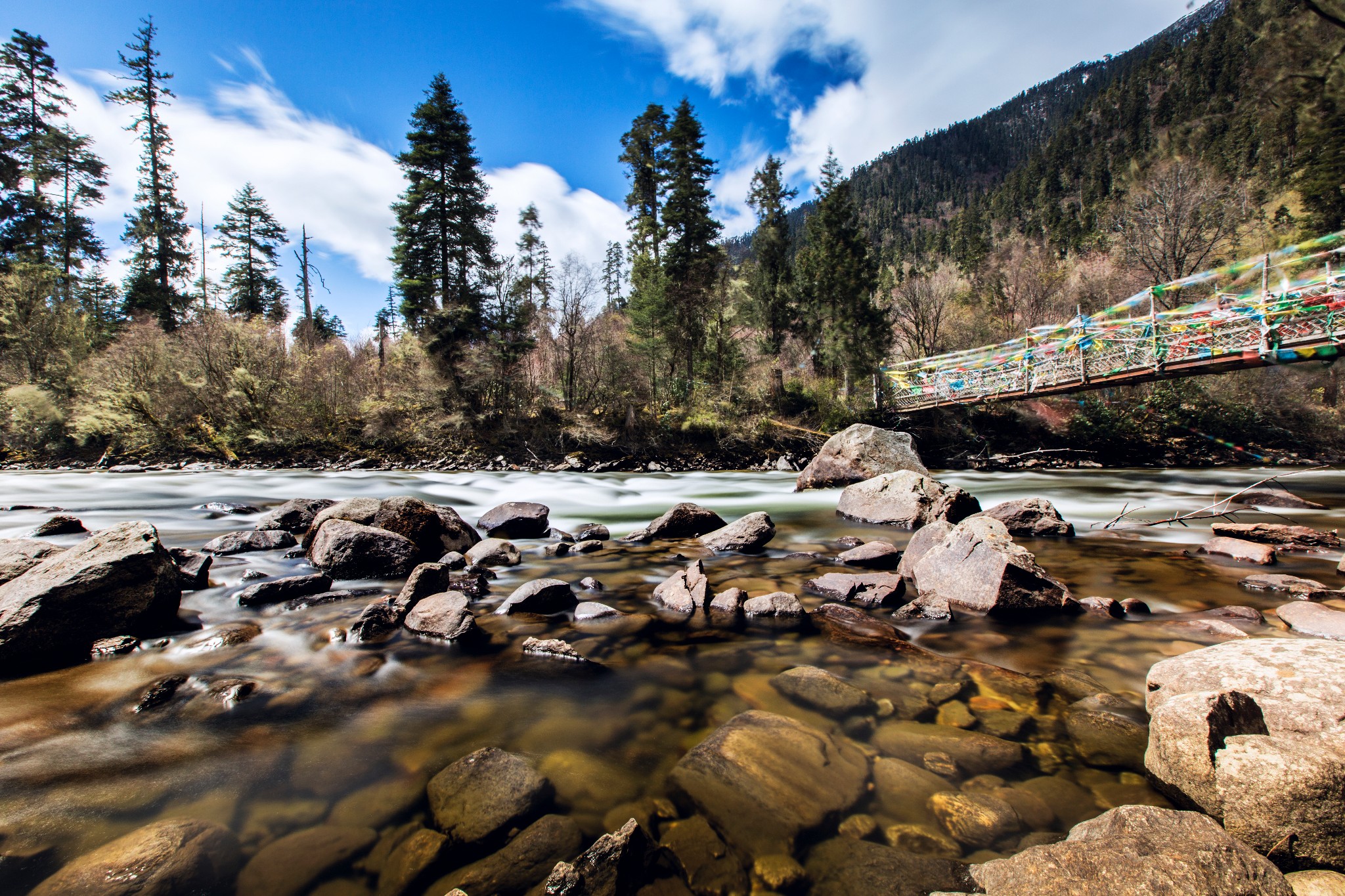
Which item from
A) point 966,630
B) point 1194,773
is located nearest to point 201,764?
point 1194,773

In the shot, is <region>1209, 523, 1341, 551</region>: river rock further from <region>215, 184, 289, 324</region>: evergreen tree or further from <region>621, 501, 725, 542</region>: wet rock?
<region>215, 184, 289, 324</region>: evergreen tree

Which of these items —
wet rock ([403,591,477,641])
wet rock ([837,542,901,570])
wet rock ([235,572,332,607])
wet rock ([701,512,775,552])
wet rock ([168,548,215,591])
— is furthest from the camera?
wet rock ([701,512,775,552])

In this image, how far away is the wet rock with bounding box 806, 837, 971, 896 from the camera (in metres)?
2.00

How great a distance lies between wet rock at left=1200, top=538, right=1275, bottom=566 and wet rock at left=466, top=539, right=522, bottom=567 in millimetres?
9215

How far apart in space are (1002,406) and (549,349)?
20891mm

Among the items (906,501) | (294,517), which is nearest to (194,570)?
(294,517)

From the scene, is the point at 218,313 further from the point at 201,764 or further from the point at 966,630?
the point at 966,630

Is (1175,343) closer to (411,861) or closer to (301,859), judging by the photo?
(411,861)

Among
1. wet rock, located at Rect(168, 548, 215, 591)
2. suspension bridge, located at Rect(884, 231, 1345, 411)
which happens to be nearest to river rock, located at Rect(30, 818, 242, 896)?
wet rock, located at Rect(168, 548, 215, 591)

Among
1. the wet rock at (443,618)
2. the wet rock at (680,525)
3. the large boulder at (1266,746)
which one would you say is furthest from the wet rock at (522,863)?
the wet rock at (680,525)

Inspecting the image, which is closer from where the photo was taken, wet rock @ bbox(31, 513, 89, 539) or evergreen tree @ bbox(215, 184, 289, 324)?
wet rock @ bbox(31, 513, 89, 539)

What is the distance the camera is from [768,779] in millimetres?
2623

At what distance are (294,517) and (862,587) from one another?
9102mm

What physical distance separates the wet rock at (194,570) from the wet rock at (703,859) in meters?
6.11
